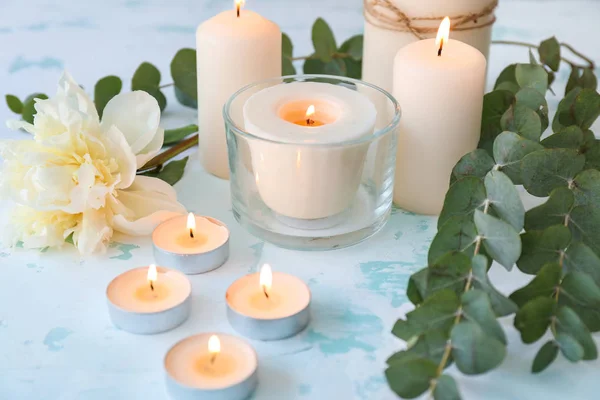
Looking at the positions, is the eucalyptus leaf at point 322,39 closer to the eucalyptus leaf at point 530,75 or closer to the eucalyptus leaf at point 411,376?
the eucalyptus leaf at point 530,75

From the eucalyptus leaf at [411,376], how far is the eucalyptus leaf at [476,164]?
0.29 metres

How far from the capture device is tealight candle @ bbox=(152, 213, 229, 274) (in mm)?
851

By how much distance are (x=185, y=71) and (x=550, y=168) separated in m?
0.55

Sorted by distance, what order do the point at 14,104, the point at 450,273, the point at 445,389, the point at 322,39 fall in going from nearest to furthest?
the point at 445,389 → the point at 450,273 → the point at 14,104 → the point at 322,39

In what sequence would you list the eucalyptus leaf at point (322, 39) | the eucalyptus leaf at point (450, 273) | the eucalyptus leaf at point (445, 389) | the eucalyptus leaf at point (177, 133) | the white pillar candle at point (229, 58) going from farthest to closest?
the eucalyptus leaf at point (322, 39) → the eucalyptus leaf at point (177, 133) → the white pillar candle at point (229, 58) → the eucalyptus leaf at point (450, 273) → the eucalyptus leaf at point (445, 389)

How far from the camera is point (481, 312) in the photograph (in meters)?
0.67

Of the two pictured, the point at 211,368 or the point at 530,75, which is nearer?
the point at 211,368

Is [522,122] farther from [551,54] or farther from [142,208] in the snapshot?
[142,208]

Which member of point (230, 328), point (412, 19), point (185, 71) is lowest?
point (230, 328)

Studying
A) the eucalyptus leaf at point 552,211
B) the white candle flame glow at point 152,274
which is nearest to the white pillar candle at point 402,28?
the eucalyptus leaf at point 552,211

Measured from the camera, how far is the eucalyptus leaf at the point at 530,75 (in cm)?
98

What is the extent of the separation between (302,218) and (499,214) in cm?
22

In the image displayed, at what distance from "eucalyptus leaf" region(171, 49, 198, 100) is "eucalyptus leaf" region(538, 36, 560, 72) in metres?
0.47

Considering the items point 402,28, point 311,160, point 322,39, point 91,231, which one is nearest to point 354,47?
point 322,39
